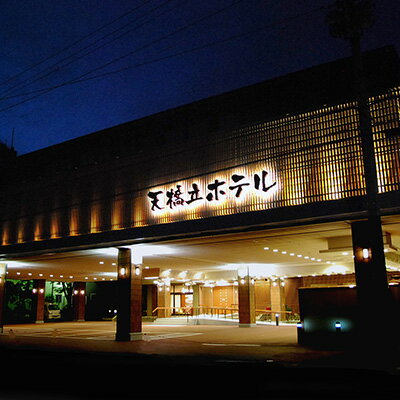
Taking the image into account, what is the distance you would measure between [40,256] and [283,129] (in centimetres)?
1624

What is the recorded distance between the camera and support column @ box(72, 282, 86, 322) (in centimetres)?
4538

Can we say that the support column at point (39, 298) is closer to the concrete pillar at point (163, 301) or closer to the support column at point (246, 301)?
the concrete pillar at point (163, 301)

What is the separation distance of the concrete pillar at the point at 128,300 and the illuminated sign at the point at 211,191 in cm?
341

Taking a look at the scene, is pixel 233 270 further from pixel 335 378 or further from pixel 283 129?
pixel 335 378

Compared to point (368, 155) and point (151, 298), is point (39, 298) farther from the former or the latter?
point (368, 155)

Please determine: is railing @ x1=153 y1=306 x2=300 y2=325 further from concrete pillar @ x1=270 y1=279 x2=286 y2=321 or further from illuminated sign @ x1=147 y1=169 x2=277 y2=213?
illuminated sign @ x1=147 y1=169 x2=277 y2=213

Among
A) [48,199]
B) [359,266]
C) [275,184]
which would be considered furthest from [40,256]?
[359,266]

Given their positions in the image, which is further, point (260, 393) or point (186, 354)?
point (186, 354)

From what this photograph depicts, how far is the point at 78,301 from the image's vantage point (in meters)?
45.6

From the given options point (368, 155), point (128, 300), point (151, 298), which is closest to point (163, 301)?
point (151, 298)

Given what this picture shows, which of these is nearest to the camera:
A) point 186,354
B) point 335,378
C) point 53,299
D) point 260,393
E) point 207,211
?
point 260,393

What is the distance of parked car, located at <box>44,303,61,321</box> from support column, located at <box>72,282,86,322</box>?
178cm

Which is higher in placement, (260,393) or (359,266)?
(359,266)

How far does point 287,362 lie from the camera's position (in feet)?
41.0
